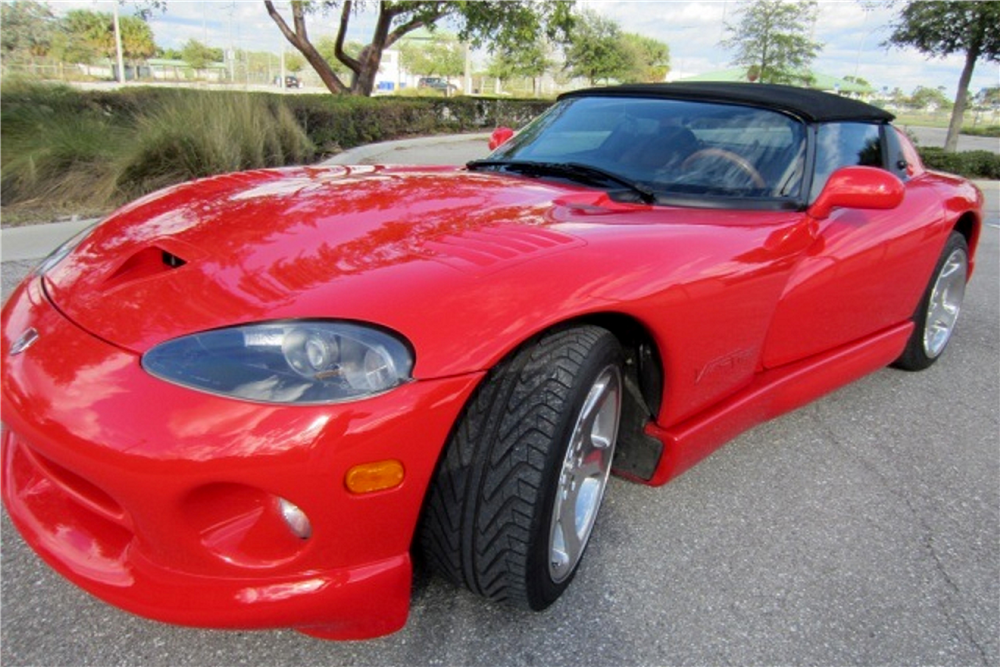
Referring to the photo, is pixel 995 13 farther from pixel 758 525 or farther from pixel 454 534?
pixel 454 534

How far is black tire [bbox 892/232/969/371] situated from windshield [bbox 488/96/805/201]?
131cm

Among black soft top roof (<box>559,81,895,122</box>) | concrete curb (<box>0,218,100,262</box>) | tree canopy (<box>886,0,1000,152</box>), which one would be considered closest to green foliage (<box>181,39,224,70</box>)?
tree canopy (<box>886,0,1000,152</box>)

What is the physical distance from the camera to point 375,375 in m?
1.46

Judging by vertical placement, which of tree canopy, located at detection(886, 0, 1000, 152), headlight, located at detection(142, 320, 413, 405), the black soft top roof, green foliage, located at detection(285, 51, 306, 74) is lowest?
headlight, located at detection(142, 320, 413, 405)

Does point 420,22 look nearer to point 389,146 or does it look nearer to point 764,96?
point 389,146

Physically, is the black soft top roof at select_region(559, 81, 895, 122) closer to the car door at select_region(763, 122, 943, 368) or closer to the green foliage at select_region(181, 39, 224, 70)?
the car door at select_region(763, 122, 943, 368)

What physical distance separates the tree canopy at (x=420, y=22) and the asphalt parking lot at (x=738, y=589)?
16711mm

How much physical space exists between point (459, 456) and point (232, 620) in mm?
550

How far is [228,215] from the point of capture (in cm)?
214

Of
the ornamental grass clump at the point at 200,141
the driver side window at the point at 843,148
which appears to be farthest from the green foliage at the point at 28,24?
the driver side window at the point at 843,148

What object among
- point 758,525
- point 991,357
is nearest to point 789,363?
A: point 758,525

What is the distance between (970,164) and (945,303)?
45.6 ft

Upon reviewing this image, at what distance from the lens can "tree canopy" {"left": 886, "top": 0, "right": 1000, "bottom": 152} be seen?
14445 millimetres

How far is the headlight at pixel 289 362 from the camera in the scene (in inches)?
56.2
